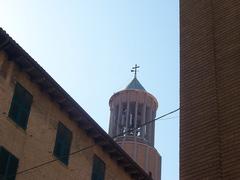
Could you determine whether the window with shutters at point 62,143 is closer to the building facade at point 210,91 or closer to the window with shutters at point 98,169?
the window with shutters at point 98,169

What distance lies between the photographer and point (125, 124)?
50.3 metres

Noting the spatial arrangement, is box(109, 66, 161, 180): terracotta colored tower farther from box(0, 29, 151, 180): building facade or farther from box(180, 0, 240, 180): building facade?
box(180, 0, 240, 180): building facade

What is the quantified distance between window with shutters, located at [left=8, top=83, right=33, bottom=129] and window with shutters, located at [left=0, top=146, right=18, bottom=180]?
1368 millimetres

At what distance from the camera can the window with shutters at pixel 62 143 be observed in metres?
20.3

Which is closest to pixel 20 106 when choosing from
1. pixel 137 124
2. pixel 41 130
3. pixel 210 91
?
pixel 41 130

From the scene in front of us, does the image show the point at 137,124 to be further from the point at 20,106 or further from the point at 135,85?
the point at 20,106

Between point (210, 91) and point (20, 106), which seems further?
point (20, 106)

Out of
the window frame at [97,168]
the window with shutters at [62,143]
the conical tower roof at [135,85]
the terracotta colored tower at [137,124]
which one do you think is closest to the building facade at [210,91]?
the window with shutters at [62,143]

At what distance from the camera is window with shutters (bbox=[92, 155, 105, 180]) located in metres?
22.4

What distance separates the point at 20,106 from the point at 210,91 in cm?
1016

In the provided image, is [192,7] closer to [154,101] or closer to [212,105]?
[212,105]

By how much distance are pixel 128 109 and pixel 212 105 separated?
40.8 m

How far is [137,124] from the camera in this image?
5106 centimetres

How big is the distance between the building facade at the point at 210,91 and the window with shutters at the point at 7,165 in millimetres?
8353
